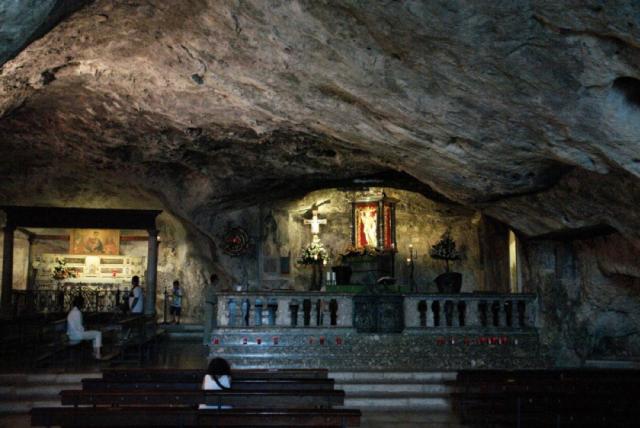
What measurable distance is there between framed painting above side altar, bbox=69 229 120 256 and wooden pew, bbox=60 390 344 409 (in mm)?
13252

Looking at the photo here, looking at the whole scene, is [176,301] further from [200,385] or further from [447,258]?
[200,385]

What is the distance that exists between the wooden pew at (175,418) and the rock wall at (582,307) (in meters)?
7.53

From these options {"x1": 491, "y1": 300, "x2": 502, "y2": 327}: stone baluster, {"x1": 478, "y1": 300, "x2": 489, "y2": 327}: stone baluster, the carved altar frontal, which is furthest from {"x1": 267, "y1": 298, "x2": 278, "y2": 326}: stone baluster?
{"x1": 491, "y1": 300, "x2": 502, "y2": 327}: stone baluster

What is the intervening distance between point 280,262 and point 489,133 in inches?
378

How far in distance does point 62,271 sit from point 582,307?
46.2ft

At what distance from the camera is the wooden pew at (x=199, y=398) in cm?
642

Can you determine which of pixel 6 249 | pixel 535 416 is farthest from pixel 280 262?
pixel 535 416

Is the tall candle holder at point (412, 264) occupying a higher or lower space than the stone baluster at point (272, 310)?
higher

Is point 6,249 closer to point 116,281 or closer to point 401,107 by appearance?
point 116,281

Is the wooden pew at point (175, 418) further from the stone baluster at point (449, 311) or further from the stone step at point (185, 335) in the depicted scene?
the stone step at point (185, 335)

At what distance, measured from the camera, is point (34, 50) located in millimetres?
8562

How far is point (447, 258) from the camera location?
1541cm

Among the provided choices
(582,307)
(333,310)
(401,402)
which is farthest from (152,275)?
(582,307)

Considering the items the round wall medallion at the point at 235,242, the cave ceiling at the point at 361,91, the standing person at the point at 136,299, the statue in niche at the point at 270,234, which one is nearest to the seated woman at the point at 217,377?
the cave ceiling at the point at 361,91
